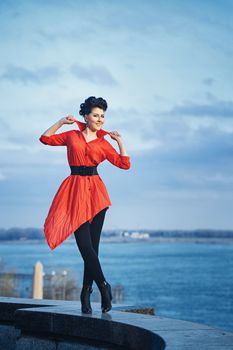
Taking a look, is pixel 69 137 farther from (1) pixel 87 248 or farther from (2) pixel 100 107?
(1) pixel 87 248

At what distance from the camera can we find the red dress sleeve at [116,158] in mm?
6379

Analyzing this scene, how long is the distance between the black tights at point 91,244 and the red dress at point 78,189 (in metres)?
0.06

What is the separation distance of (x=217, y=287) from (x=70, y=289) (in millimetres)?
49588

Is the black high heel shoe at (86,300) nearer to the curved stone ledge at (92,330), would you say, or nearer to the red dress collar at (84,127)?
the curved stone ledge at (92,330)

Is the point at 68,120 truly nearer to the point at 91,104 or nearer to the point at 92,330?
the point at 91,104

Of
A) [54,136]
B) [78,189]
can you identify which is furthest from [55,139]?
[78,189]

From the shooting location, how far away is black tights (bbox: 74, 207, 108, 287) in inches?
243

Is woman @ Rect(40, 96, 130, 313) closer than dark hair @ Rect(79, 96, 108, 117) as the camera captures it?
Yes

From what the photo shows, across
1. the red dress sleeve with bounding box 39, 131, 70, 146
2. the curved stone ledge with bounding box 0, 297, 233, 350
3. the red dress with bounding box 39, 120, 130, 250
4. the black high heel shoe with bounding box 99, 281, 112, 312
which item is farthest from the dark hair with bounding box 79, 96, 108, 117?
the curved stone ledge with bounding box 0, 297, 233, 350

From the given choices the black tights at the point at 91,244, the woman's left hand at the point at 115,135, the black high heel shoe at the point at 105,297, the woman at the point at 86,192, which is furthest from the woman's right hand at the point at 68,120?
the black high heel shoe at the point at 105,297

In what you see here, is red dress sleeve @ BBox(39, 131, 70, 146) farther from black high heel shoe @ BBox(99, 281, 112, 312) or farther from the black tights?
black high heel shoe @ BBox(99, 281, 112, 312)

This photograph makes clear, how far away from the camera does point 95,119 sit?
642cm

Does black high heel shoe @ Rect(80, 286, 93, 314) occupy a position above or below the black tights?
below

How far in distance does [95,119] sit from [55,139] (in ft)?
1.20
